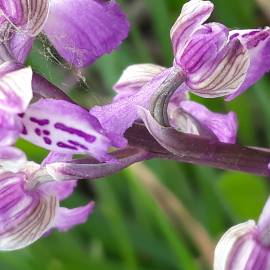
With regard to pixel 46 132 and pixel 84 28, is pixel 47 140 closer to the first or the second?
pixel 46 132

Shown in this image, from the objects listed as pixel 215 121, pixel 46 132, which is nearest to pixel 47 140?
pixel 46 132

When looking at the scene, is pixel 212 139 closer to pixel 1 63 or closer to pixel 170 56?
pixel 1 63

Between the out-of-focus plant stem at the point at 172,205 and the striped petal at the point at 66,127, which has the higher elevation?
the striped petal at the point at 66,127

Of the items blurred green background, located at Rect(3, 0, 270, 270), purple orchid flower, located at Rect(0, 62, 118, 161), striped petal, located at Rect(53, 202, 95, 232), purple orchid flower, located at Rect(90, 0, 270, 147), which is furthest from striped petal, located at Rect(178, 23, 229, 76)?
blurred green background, located at Rect(3, 0, 270, 270)

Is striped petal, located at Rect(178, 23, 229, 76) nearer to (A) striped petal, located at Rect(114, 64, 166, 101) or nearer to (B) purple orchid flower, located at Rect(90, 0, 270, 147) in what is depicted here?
(B) purple orchid flower, located at Rect(90, 0, 270, 147)

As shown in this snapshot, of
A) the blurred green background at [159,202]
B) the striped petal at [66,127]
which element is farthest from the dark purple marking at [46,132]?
the blurred green background at [159,202]

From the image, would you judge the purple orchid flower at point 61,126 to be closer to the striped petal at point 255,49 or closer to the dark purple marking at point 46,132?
the dark purple marking at point 46,132

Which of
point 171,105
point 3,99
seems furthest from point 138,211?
point 3,99
